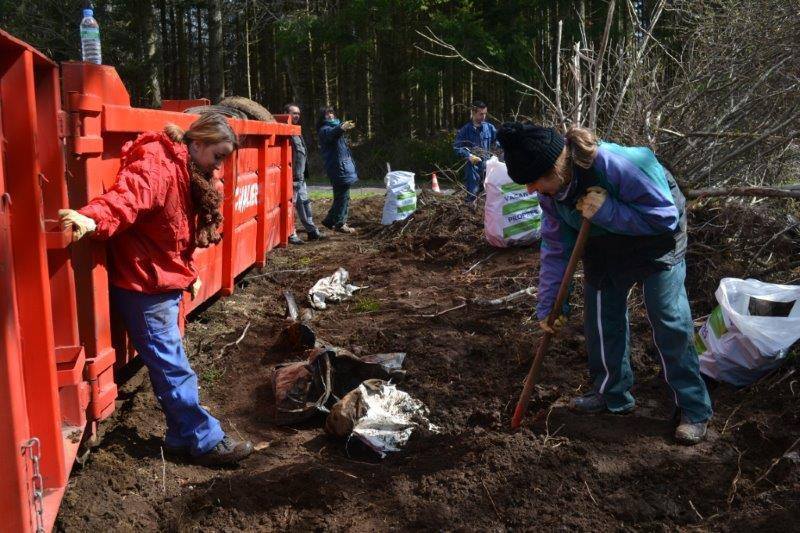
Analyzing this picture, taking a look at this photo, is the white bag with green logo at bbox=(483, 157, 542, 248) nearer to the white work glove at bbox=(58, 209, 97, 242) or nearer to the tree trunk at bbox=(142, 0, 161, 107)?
the white work glove at bbox=(58, 209, 97, 242)

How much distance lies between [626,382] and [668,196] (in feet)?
3.64

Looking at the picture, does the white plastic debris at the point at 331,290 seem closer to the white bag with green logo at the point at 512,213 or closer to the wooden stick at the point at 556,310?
the white bag with green logo at the point at 512,213

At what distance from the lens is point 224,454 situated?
362 centimetres

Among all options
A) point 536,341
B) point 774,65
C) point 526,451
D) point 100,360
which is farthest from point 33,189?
point 774,65

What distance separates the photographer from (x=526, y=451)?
141 inches

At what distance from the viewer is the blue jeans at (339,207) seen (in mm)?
11078

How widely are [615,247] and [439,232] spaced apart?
5.81 metres

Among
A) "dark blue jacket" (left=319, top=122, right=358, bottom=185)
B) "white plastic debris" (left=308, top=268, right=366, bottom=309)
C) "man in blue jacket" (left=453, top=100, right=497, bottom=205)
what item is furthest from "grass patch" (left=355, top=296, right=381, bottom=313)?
"man in blue jacket" (left=453, top=100, right=497, bottom=205)

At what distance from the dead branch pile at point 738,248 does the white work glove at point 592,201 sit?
2213mm

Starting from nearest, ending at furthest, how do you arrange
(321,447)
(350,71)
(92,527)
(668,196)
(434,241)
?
(92,527), (668,196), (321,447), (434,241), (350,71)

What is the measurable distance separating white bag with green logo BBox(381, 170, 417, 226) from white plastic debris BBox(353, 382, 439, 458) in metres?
6.57

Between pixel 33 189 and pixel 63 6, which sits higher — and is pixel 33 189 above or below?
below

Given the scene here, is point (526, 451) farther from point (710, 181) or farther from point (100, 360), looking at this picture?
point (710, 181)

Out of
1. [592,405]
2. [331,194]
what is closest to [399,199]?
[331,194]
